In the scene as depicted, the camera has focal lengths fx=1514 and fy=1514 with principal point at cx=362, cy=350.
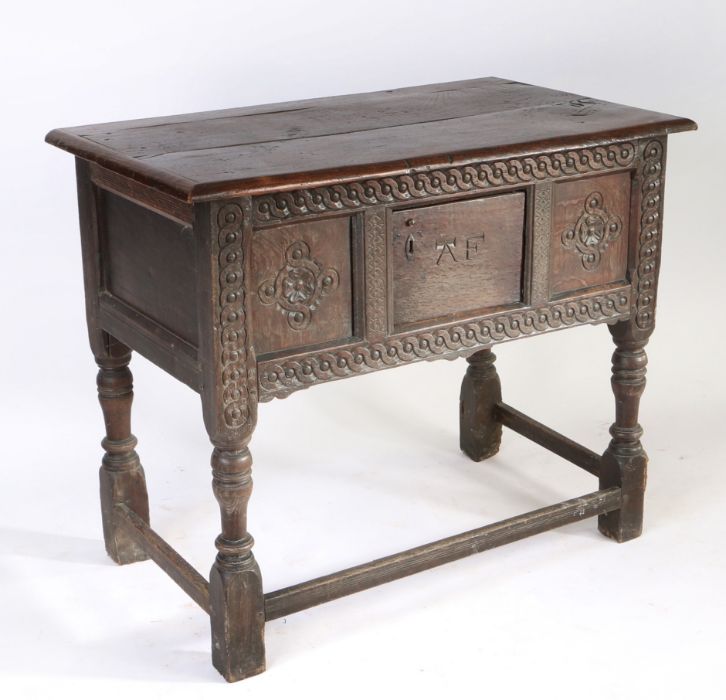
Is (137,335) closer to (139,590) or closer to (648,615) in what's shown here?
(139,590)

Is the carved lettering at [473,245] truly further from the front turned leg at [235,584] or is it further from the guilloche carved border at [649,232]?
the front turned leg at [235,584]

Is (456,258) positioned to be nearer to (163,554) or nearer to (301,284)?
(301,284)

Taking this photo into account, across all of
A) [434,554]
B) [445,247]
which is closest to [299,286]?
[445,247]

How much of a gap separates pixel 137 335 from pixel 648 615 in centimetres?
133

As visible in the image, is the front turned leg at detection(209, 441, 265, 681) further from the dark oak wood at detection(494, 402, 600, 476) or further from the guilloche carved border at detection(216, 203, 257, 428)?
the dark oak wood at detection(494, 402, 600, 476)

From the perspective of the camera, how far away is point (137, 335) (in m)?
3.37

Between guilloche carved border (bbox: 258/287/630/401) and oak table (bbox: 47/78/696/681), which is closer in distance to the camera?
oak table (bbox: 47/78/696/681)

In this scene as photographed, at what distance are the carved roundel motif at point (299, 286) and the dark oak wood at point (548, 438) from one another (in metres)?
1.09

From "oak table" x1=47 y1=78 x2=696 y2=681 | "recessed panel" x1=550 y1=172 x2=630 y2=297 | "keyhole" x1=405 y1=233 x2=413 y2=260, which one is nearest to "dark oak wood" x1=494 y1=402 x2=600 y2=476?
"oak table" x1=47 y1=78 x2=696 y2=681

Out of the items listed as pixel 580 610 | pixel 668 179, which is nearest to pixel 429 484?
pixel 580 610

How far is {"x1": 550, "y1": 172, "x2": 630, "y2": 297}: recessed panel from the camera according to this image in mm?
3443

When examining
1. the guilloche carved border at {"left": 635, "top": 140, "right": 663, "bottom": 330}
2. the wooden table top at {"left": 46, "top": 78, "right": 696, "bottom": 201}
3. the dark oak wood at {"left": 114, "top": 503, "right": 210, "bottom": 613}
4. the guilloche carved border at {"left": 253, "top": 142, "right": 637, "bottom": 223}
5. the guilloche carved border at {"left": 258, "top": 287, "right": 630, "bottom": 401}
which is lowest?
the dark oak wood at {"left": 114, "top": 503, "right": 210, "bottom": 613}

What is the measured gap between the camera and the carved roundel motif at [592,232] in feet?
11.4

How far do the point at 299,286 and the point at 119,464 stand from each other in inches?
34.9
